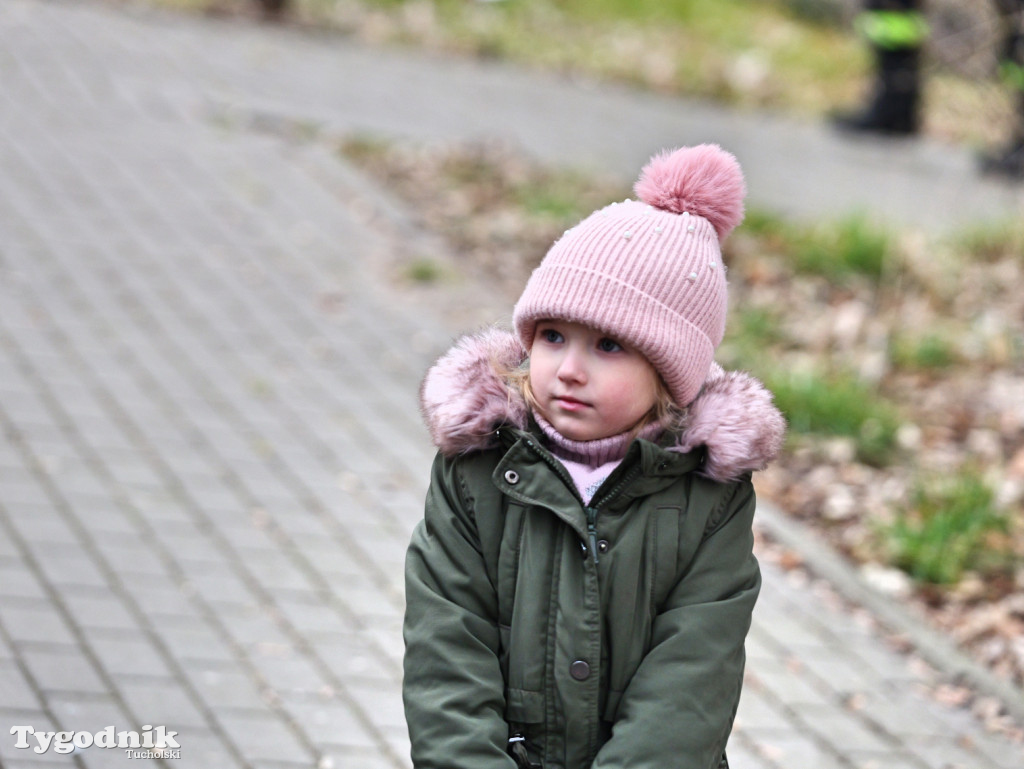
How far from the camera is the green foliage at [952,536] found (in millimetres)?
4980

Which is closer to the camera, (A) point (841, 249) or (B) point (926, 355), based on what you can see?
(B) point (926, 355)

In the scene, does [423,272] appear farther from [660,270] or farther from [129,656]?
[660,270]

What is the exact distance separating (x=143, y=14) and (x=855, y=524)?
7445 mm

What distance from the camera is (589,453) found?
8.18ft

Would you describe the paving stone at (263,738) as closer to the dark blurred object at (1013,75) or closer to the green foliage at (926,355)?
the green foliage at (926,355)

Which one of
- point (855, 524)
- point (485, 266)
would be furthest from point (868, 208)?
point (855, 524)

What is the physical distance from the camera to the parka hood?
245 cm

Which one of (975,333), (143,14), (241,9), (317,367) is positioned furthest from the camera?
(241,9)

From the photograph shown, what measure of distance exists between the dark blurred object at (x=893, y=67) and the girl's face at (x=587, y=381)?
28.6ft

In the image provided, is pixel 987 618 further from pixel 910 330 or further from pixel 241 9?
pixel 241 9

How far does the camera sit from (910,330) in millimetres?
6961

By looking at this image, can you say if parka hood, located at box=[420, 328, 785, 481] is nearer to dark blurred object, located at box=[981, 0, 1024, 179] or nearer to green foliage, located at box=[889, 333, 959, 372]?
green foliage, located at box=[889, 333, 959, 372]

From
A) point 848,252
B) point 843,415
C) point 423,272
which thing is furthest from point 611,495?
point 848,252

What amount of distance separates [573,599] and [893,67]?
917cm
